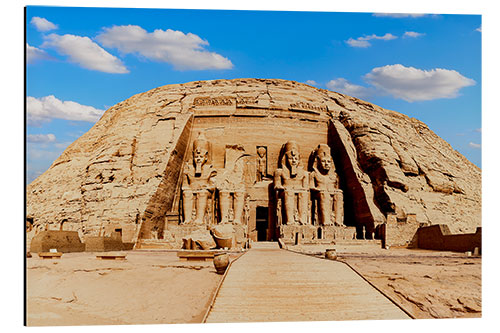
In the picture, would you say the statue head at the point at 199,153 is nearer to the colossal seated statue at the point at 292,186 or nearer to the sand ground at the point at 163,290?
the colossal seated statue at the point at 292,186

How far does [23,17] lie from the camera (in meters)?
7.80

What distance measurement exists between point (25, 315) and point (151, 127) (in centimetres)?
1551

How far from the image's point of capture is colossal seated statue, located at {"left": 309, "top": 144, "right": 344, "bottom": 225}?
21422 mm

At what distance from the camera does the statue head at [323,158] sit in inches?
870

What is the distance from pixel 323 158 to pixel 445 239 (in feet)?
24.0

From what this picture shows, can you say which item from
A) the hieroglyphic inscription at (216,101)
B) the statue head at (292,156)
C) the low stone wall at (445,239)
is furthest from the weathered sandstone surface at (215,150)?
the low stone wall at (445,239)

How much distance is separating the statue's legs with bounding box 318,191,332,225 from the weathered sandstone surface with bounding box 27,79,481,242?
1.23 m

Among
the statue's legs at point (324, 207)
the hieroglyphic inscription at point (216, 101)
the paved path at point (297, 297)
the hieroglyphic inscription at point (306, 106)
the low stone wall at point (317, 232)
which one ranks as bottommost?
the low stone wall at point (317, 232)

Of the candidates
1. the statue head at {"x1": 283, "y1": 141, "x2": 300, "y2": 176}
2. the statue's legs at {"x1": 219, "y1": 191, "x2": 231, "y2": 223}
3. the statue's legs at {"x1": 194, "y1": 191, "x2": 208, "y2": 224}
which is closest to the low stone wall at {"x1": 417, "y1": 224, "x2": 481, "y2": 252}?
the statue head at {"x1": 283, "y1": 141, "x2": 300, "y2": 176}

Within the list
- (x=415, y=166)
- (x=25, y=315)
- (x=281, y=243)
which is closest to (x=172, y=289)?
(x=25, y=315)

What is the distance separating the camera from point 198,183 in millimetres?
21234

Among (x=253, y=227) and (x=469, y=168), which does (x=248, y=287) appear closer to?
(x=253, y=227)

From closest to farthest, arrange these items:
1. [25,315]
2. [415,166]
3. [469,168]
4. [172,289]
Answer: [25,315]
[172,289]
[415,166]
[469,168]

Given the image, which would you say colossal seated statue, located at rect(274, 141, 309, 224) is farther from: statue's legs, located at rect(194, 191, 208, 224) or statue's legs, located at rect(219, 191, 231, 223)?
statue's legs, located at rect(194, 191, 208, 224)
